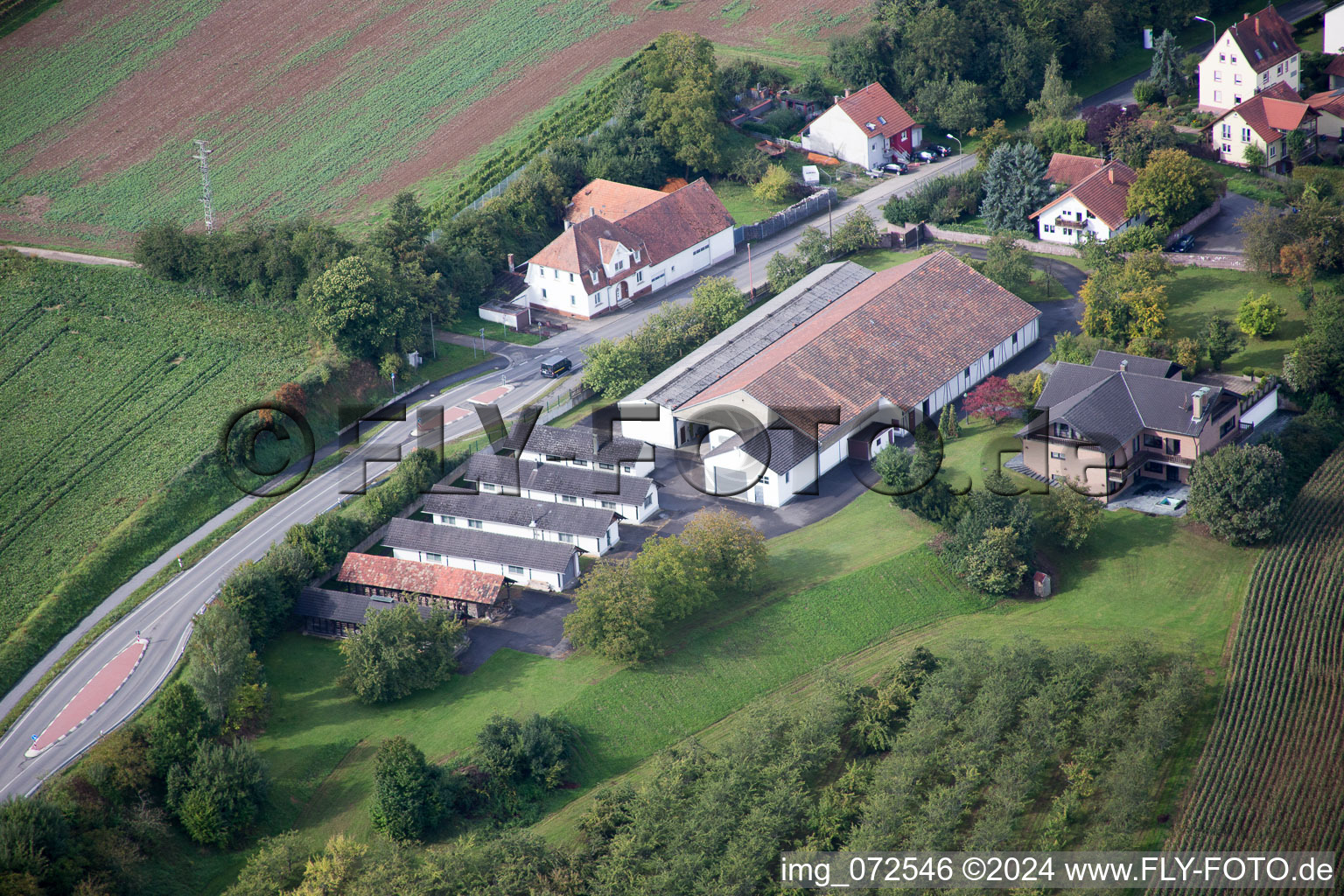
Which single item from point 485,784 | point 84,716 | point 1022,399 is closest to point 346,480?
point 84,716

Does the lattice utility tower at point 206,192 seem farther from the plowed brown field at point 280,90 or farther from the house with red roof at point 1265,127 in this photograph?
the house with red roof at point 1265,127

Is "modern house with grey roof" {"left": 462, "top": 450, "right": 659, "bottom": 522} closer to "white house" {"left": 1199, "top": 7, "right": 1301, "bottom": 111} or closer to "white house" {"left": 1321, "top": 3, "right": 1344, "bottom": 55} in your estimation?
"white house" {"left": 1199, "top": 7, "right": 1301, "bottom": 111}

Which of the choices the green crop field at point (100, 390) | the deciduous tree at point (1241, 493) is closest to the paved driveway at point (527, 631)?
the green crop field at point (100, 390)

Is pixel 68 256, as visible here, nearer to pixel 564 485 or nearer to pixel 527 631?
pixel 564 485

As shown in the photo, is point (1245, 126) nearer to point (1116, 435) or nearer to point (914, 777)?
point (1116, 435)

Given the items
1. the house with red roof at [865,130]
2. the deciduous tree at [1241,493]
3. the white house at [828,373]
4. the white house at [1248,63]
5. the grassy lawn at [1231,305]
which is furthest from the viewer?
the house with red roof at [865,130]

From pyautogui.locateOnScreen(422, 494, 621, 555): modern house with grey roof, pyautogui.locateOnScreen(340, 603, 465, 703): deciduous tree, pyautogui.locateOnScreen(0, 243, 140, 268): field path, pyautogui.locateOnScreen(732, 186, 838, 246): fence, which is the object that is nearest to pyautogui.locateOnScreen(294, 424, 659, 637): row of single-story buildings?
pyautogui.locateOnScreen(422, 494, 621, 555): modern house with grey roof
